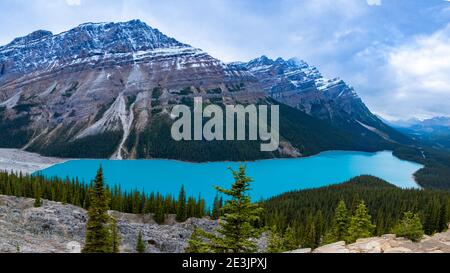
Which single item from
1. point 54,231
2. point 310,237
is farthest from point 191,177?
point 54,231

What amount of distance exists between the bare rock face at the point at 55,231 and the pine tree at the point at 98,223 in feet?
27.8

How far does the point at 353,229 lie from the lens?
132 ft

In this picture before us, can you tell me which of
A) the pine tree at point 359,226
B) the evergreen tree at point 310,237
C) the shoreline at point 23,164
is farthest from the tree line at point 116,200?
the shoreline at point 23,164

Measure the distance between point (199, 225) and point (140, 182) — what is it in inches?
3279

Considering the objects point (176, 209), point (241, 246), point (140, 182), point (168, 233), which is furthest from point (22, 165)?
point (241, 246)

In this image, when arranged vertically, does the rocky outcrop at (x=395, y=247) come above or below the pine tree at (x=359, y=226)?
above

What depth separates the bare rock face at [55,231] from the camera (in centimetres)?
3466

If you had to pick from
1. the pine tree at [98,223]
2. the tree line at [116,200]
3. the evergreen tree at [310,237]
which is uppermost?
the pine tree at [98,223]

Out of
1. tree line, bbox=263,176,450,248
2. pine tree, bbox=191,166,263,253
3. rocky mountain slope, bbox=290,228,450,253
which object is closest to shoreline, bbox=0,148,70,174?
tree line, bbox=263,176,450,248

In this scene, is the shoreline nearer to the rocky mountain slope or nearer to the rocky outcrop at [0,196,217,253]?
the rocky outcrop at [0,196,217,253]

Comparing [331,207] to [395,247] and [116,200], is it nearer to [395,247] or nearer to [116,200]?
[116,200]

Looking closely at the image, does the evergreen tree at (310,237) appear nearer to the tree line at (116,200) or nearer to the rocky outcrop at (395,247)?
the tree line at (116,200)
